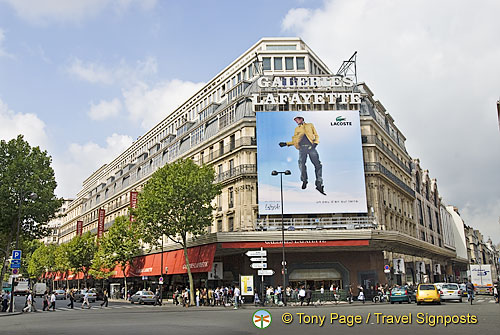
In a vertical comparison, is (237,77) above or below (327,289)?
above

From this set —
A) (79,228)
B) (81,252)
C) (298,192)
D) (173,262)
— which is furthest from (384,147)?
(79,228)

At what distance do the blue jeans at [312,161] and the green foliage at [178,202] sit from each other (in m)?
8.19

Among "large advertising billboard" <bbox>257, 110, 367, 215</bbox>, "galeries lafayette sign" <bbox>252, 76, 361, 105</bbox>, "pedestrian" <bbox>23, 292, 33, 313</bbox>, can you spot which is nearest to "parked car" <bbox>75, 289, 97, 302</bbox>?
"pedestrian" <bbox>23, 292, 33, 313</bbox>

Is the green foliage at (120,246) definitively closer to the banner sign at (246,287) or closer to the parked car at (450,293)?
the banner sign at (246,287)

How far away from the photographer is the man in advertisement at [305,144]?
145 ft

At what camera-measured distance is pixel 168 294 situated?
51.0 meters

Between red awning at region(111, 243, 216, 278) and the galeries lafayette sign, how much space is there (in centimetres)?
1505

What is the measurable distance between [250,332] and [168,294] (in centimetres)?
3699

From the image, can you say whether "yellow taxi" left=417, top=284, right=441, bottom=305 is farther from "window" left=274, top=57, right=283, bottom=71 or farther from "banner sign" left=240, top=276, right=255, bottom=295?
"window" left=274, top=57, right=283, bottom=71

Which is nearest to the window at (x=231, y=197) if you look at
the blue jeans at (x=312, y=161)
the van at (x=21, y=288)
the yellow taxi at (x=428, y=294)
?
the blue jeans at (x=312, y=161)

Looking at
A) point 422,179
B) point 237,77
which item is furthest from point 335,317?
point 422,179

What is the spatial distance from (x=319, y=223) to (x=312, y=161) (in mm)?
5810

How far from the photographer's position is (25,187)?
3819 cm

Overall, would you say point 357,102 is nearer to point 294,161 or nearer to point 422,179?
point 294,161
